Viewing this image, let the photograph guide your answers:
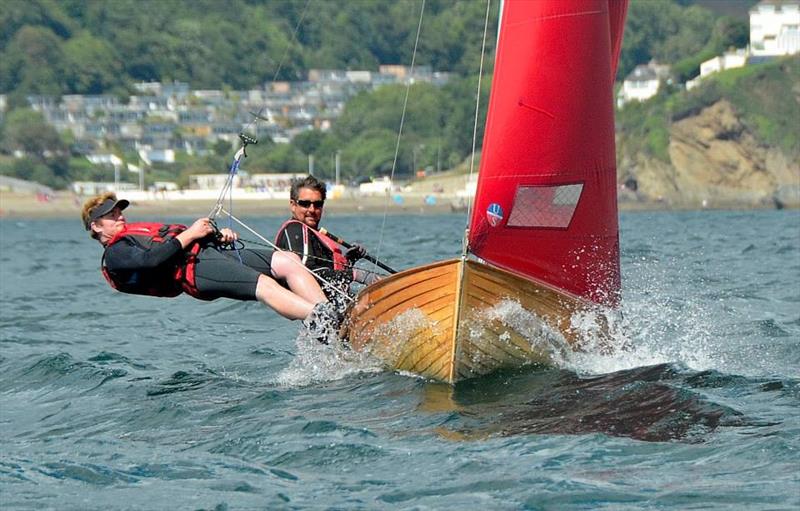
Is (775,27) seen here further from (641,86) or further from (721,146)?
(721,146)

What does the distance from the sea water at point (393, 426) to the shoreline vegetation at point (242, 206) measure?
229 ft

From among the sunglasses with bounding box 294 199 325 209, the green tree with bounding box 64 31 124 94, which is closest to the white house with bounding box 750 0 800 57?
the green tree with bounding box 64 31 124 94

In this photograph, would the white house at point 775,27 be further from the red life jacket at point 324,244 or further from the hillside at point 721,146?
the red life jacket at point 324,244

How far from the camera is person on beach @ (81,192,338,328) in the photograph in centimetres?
936

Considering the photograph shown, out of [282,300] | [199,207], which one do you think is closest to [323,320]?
[282,300]

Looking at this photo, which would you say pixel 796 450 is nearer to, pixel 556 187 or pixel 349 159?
pixel 556 187

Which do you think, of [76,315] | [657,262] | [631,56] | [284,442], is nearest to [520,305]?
[284,442]

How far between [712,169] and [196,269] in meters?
76.3

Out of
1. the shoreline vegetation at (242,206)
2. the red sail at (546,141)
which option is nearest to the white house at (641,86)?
the shoreline vegetation at (242,206)

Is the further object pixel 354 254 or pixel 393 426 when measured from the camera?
pixel 354 254

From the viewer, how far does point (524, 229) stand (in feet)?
30.4

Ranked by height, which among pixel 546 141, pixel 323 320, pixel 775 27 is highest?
pixel 775 27

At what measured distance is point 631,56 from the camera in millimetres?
155875

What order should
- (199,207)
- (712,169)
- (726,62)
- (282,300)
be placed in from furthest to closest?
(726,62) → (199,207) → (712,169) → (282,300)
